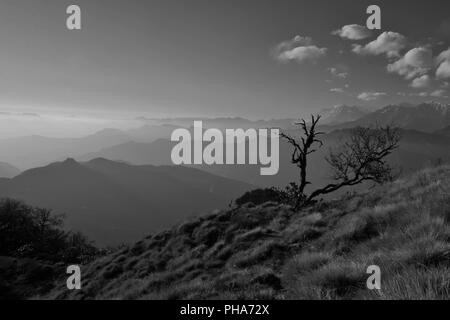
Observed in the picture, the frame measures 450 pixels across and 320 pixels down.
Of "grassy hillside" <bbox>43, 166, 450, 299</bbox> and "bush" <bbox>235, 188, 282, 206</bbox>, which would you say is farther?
"bush" <bbox>235, 188, 282, 206</bbox>

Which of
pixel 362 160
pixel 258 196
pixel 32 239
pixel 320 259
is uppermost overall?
pixel 362 160

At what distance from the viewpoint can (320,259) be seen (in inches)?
296

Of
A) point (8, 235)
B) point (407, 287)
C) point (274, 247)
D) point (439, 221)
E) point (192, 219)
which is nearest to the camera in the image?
point (407, 287)

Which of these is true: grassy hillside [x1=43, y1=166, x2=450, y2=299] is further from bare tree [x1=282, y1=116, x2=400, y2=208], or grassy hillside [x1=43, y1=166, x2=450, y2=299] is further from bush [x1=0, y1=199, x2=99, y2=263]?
bush [x1=0, y1=199, x2=99, y2=263]

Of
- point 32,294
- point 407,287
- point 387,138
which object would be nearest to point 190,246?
point 32,294

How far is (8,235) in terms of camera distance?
4272cm

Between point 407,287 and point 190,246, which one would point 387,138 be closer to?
point 190,246

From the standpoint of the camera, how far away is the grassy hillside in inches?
204

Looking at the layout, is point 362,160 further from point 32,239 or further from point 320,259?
point 32,239

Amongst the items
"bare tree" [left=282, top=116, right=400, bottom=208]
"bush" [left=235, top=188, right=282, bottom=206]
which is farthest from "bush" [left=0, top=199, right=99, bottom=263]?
"bare tree" [left=282, top=116, right=400, bottom=208]

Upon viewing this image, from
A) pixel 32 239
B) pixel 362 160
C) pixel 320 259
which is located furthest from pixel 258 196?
pixel 32 239

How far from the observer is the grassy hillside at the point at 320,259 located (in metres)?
5.17

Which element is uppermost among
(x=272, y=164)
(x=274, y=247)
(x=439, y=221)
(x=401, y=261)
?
(x=272, y=164)
